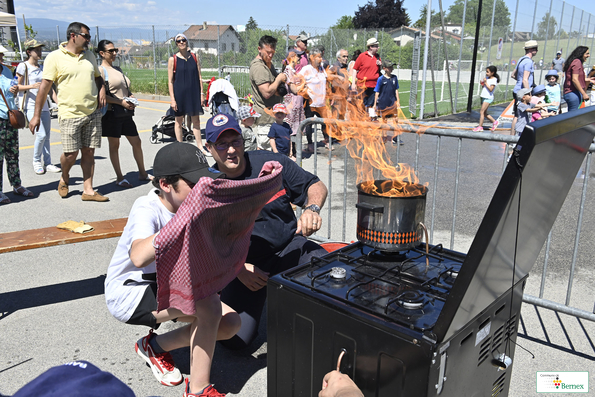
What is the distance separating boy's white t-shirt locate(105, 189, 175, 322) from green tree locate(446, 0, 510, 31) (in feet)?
55.1

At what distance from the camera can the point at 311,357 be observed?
2.19 meters

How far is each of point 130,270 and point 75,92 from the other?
13.6 ft

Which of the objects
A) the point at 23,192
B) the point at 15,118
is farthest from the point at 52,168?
the point at 15,118

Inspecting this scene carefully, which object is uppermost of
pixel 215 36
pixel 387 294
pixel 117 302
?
pixel 215 36

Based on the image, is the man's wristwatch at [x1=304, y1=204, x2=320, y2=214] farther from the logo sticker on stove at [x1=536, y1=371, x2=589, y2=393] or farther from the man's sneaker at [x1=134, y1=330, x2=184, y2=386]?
the logo sticker on stove at [x1=536, y1=371, x2=589, y2=393]

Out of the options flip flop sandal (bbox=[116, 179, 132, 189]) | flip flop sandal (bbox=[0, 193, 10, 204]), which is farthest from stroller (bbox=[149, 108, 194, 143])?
flip flop sandal (bbox=[0, 193, 10, 204])

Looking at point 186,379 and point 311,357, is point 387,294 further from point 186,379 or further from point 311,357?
point 186,379

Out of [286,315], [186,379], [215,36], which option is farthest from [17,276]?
[215,36]

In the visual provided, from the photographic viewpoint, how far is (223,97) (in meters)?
9.30

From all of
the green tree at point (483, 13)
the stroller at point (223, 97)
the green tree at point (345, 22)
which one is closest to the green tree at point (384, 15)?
the green tree at point (345, 22)

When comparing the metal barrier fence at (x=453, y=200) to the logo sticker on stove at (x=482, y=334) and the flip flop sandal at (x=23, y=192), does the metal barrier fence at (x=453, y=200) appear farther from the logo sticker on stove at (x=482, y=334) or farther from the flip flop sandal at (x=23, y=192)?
the flip flop sandal at (x=23, y=192)

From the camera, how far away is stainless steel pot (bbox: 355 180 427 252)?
2441mm

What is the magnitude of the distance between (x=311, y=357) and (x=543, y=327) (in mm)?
2414

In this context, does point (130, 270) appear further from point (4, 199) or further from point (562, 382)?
point (4, 199)
